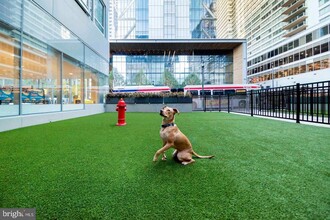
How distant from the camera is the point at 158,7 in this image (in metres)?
54.4

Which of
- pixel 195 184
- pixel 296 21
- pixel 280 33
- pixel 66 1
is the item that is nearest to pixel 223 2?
pixel 280 33

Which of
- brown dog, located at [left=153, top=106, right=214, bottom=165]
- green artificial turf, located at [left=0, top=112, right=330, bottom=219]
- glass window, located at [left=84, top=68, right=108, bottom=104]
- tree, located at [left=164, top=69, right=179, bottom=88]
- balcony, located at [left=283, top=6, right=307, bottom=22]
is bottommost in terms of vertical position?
green artificial turf, located at [left=0, top=112, right=330, bottom=219]

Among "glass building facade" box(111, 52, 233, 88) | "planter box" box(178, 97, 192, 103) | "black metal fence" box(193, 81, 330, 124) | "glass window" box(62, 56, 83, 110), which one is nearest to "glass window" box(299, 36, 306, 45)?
"glass building facade" box(111, 52, 233, 88)

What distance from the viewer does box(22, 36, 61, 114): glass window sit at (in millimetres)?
8891

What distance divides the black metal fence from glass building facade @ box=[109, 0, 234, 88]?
64.3 ft

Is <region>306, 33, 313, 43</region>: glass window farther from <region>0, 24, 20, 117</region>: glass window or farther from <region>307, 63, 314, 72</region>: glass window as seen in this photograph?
<region>0, 24, 20, 117</region>: glass window

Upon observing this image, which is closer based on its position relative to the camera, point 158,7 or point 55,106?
point 55,106

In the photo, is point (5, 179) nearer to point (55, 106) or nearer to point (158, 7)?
point (55, 106)

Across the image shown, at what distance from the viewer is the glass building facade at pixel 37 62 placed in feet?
25.7

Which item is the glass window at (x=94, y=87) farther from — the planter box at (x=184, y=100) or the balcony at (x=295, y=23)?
the balcony at (x=295, y=23)

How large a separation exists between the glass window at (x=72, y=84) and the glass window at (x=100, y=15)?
288 inches

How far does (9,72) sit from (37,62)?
214 centimetres

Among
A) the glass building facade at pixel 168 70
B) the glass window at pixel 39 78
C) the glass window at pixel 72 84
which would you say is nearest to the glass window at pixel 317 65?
the glass building facade at pixel 168 70

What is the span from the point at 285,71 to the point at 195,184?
58639mm
